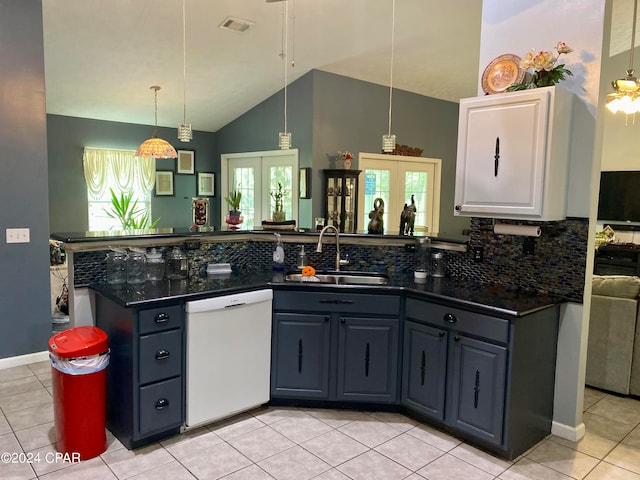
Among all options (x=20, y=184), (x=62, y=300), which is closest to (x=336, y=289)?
(x=20, y=184)

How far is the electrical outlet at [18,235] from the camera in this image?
11.8 feet

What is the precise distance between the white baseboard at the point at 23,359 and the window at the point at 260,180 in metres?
3.68

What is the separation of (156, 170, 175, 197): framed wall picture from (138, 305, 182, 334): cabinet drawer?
569cm

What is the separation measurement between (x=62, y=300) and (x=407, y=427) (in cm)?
366

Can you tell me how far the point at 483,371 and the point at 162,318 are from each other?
5.95ft

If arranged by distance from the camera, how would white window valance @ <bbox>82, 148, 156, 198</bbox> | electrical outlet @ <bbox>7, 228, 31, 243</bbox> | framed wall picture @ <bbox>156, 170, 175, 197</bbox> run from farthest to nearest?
framed wall picture @ <bbox>156, 170, 175, 197</bbox> → white window valance @ <bbox>82, 148, 156, 198</bbox> → electrical outlet @ <bbox>7, 228, 31, 243</bbox>

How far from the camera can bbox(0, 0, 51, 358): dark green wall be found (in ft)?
11.5

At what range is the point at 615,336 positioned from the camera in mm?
3404

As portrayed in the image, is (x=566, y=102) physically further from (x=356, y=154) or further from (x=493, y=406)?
(x=356, y=154)

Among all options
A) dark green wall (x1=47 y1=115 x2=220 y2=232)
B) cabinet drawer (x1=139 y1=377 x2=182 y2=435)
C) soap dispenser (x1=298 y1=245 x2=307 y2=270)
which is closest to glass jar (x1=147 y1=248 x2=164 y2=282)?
cabinet drawer (x1=139 y1=377 x2=182 y2=435)

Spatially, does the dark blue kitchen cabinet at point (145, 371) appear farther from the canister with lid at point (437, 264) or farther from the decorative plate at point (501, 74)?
the decorative plate at point (501, 74)

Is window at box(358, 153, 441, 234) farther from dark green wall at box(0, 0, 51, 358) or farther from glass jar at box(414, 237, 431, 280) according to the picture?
dark green wall at box(0, 0, 51, 358)

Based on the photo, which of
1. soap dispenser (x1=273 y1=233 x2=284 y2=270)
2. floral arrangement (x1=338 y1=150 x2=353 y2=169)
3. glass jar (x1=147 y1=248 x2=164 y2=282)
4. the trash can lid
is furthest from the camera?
floral arrangement (x1=338 y1=150 x2=353 y2=169)

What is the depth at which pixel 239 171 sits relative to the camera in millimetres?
7844
